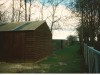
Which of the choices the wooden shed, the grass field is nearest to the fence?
the grass field

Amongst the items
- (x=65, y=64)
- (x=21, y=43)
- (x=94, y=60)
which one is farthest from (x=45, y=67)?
Result: (x=94, y=60)

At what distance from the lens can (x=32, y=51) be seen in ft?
80.8

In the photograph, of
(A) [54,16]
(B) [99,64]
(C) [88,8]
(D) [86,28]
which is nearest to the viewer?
(B) [99,64]

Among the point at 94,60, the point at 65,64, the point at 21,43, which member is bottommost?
the point at 65,64

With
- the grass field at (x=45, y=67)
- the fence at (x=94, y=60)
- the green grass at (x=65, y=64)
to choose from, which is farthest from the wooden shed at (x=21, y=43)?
the fence at (x=94, y=60)

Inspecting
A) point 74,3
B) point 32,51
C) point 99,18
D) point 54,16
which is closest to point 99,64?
point 32,51

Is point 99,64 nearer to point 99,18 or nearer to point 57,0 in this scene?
point 99,18

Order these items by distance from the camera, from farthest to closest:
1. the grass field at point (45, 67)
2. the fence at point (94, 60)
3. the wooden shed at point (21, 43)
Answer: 1. the wooden shed at point (21, 43)
2. the grass field at point (45, 67)
3. the fence at point (94, 60)

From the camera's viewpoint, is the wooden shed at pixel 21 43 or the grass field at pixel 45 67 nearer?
the grass field at pixel 45 67

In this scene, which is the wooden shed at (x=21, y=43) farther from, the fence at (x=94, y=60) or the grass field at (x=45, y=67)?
the fence at (x=94, y=60)

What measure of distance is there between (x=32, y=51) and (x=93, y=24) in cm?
924

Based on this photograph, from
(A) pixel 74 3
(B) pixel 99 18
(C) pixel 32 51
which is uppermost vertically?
(A) pixel 74 3

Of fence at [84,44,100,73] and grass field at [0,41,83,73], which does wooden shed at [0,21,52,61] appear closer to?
grass field at [0,41,83,73]

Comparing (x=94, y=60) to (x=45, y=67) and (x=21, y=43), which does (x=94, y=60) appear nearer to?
(x=45, y=67)
